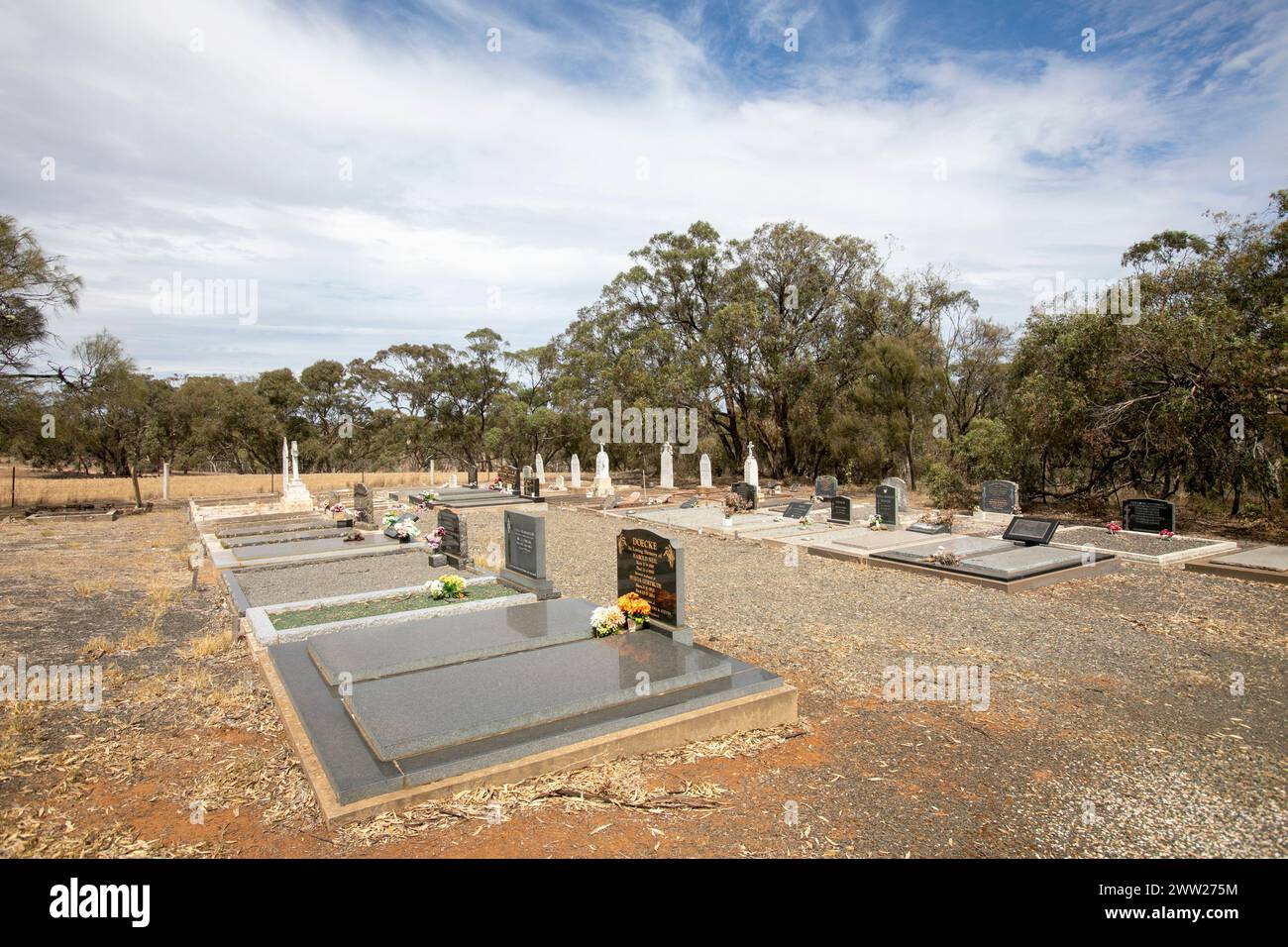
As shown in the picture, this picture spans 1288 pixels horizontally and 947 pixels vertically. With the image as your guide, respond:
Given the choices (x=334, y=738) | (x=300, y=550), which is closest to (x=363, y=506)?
(x=300, y=550)

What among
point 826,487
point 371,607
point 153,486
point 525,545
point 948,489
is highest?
point 826,487

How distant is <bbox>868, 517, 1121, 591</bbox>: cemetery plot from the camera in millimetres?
10297

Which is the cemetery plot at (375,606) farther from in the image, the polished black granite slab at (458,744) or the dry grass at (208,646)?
the polished black granite slab at (458,744)

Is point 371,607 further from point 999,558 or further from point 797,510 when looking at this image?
point 797,510

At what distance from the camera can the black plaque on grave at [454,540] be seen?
36.8ft

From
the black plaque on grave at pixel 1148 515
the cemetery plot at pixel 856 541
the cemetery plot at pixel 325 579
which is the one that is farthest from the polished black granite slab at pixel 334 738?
the black plaque on grave at pixel 1148 515

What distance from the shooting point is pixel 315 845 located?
3754 mm

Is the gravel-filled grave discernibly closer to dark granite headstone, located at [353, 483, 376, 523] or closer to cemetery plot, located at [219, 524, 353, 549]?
cemetery plot, located at [219, 524, 353, 549]

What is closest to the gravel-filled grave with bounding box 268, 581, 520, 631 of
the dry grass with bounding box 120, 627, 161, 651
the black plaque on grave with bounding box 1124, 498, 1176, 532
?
the dry grass with bounding box 120, 627, 161, 651

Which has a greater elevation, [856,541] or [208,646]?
[856,541]

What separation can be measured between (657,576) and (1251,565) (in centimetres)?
931

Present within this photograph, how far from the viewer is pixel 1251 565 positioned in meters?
10.4

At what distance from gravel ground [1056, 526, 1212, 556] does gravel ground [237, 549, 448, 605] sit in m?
11.3

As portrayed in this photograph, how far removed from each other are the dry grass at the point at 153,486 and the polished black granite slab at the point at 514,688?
86.8ft
